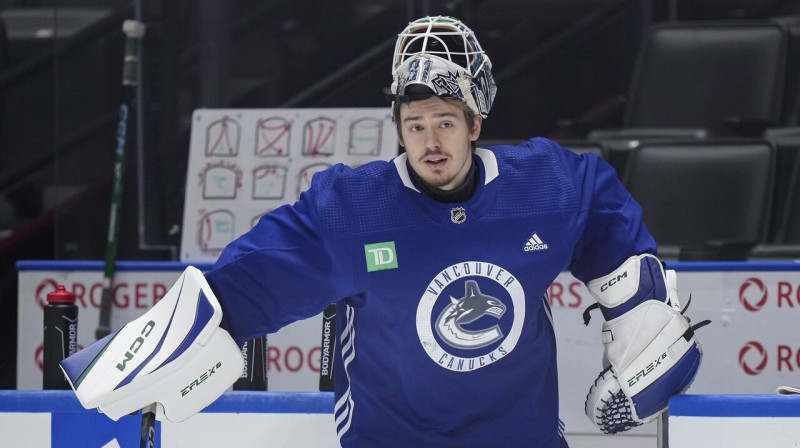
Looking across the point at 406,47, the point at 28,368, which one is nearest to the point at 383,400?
the point at 406,47

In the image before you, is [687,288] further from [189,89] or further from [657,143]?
[189,89]

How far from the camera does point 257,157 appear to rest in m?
4.17

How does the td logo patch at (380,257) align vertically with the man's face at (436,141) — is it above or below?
below

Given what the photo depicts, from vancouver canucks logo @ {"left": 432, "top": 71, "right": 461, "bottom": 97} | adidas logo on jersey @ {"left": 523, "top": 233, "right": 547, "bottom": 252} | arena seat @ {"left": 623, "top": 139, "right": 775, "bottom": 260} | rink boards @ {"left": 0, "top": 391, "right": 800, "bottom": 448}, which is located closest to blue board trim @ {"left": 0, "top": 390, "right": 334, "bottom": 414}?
rink boards @ {"left": 0, "top": 391, "right": 800, "bottom": 448}

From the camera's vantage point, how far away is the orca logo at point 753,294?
327 centimetres

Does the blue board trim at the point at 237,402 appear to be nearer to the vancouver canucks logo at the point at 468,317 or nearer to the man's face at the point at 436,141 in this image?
the vancouver canucks logo at the point at 468,317

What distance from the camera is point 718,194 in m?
3.98

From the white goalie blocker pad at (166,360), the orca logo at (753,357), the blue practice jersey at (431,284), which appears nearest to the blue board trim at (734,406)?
the blue practice jersey at (431,284)

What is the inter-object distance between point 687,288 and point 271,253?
62.8 inches

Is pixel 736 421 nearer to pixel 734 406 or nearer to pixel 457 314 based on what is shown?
pixel 734 406

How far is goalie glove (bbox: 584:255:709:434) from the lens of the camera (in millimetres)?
2129

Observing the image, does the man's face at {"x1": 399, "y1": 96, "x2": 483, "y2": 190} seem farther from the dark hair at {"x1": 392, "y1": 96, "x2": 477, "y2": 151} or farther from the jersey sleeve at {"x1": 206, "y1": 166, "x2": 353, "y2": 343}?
the jersey sleeve at {"x1": 206, "y1": 166, "x2": 353, "y2": 343}

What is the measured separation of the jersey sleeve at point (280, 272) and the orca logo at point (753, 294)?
1.56 m

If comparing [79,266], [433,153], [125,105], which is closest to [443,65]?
[433,153]
